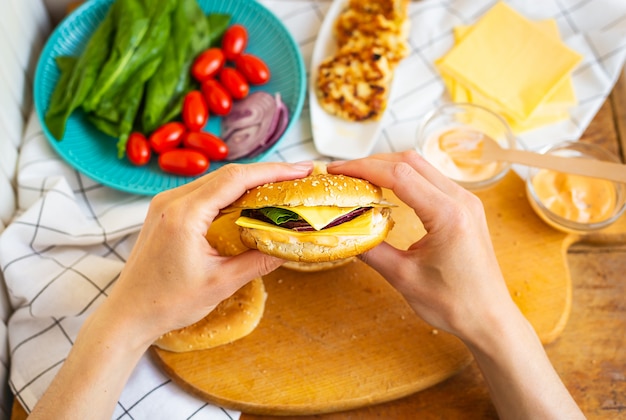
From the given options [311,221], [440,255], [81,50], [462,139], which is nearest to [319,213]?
[311,221]

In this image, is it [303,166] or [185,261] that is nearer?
[185,261]

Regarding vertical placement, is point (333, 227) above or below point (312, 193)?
below

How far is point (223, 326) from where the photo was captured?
2055 millimetres

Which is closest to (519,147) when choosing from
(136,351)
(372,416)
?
(372,416)

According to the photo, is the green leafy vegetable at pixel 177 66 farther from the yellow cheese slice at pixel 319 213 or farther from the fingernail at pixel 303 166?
the yellow cheese slice at pixel 319 213

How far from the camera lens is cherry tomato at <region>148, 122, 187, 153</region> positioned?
2.55 m

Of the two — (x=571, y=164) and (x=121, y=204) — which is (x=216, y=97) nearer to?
(x=121, y=204)

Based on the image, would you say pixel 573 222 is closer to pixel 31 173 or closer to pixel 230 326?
pixel 230 326

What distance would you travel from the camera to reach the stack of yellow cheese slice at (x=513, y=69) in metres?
2.74

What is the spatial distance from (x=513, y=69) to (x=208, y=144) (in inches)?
61.6

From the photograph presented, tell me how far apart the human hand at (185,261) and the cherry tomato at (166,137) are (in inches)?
30.6

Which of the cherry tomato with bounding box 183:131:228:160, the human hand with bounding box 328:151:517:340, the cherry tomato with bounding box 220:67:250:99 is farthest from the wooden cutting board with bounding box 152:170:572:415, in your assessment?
the cherry tomato with bounding box 220:67:250:99

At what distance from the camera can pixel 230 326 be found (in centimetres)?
206

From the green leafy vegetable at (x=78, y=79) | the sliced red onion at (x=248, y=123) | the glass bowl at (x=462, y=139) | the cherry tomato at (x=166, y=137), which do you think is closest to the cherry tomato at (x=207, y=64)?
the sliced red onion at (x=248, y=123)
